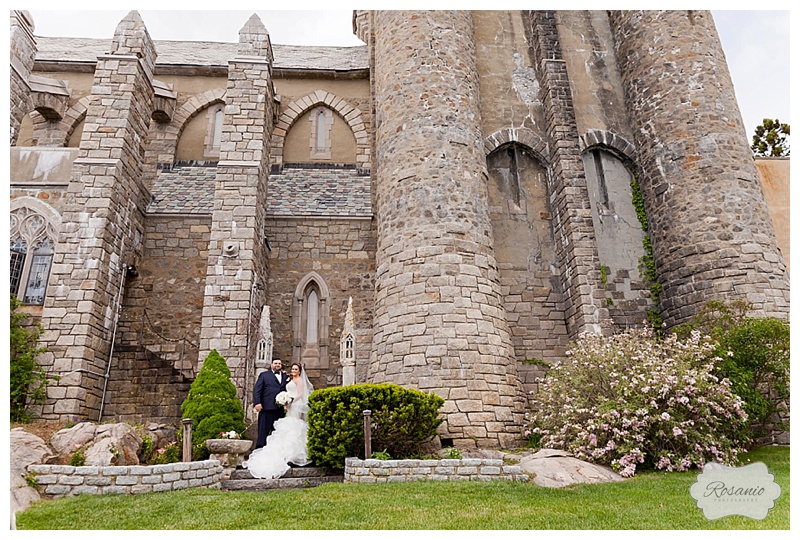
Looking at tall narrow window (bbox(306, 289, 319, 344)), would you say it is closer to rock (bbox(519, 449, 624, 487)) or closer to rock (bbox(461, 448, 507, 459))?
rock (bbox(461, 448, 507, 459))

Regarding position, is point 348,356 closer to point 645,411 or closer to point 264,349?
point 264,349

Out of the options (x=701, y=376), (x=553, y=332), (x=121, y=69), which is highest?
(x=121, y=69)

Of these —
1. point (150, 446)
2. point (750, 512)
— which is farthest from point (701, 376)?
point (150, 446)

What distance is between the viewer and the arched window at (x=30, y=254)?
38.8 feet

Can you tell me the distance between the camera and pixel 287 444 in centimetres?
853

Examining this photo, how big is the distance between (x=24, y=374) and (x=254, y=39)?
32.9 ft

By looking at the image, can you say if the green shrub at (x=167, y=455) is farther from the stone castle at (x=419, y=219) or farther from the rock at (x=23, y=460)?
the stone castle at (x=419, y=219)

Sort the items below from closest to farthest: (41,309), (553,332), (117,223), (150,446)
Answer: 1. (150,446)
2. (41,309)
3. (117,223)
4. (553,332)

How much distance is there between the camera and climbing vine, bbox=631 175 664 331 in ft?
44.7

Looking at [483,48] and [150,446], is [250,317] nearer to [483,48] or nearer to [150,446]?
[150,446]

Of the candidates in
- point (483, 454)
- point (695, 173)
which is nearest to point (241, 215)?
point (483, 454)

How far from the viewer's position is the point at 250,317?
12148 millimetres

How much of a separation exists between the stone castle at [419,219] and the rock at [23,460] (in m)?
3.13

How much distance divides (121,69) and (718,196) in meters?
14.7
